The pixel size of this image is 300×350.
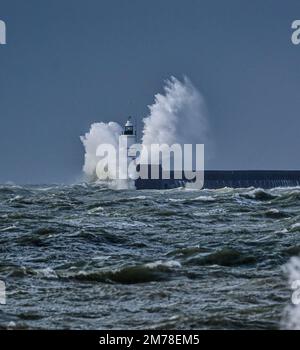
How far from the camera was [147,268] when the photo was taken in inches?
1059

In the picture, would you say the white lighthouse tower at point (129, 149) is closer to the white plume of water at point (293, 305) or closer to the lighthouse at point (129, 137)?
the lighthouse at point (129, 137)

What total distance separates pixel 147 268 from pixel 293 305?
22.8ft

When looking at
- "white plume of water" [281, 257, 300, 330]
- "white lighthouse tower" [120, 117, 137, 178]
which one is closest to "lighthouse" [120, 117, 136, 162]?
"white lighthouse tower" [120, 117, 137, 178]

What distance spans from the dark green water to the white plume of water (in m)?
0.22

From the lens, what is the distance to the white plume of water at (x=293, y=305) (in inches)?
755

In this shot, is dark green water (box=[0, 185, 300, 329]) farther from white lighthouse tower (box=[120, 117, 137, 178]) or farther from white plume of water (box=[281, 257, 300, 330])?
white lighthouse tower (box=[120, 117, 137, 178])

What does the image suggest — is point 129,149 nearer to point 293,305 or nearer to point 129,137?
point 129,137

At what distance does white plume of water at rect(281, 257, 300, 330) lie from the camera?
19.2 m

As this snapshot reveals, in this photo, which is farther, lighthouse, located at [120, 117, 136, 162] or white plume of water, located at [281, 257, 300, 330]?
lighthouse, located at [120, 117, 136, 162]

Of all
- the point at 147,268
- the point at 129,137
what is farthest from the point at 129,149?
the point at 147,268

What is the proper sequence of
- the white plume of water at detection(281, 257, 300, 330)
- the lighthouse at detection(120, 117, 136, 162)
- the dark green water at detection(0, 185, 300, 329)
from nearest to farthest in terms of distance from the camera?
the white plume of water at detection(281, 257, 300, 330) → the dark green water at detection(0, 185, 300, 329) → the lighthouse at detection(120, 117, 136, 162)
